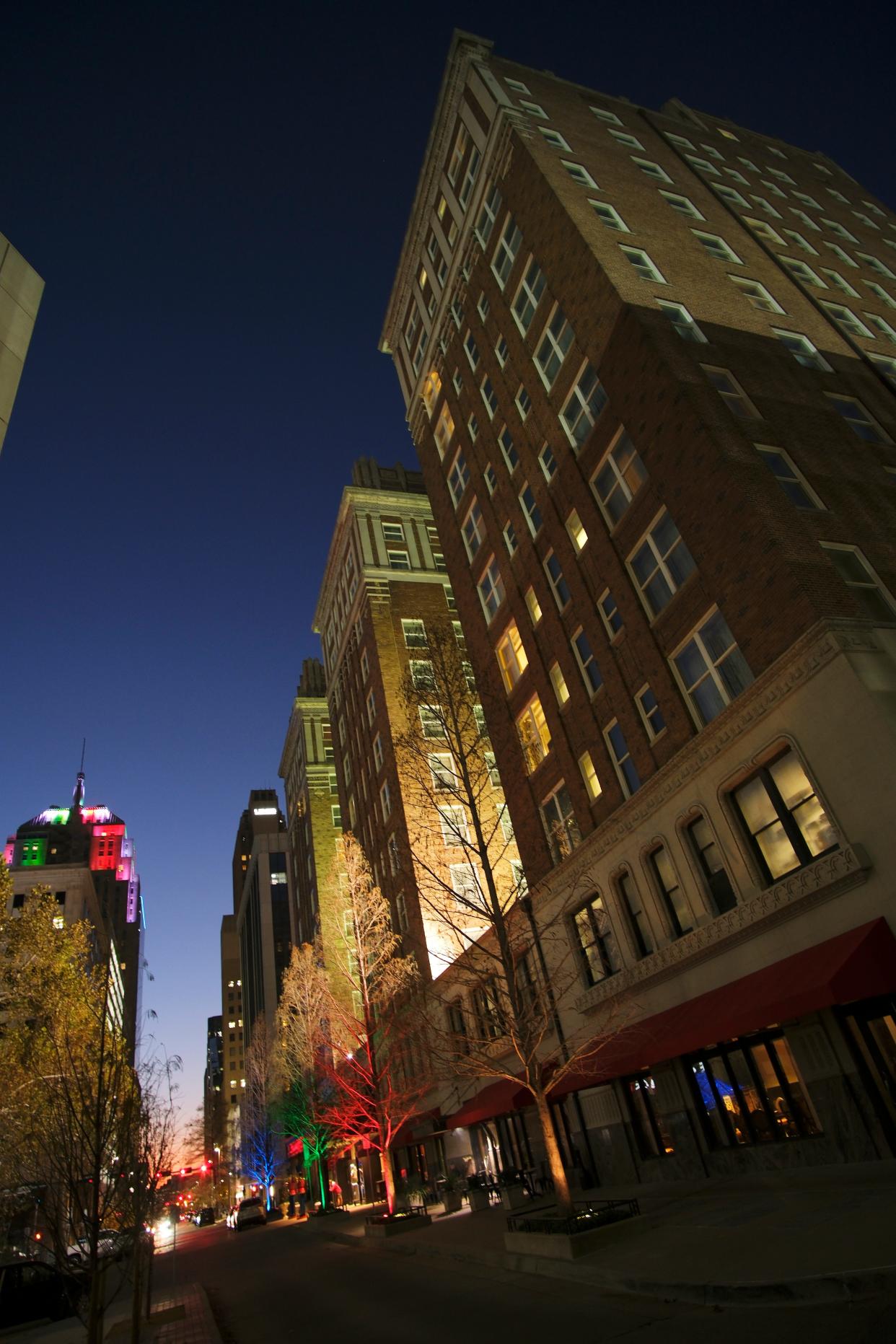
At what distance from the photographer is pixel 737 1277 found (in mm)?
8875

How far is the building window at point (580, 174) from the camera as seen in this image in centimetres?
3316

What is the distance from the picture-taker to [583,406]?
27359 mm

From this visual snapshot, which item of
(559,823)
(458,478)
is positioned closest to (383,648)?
(458,478)

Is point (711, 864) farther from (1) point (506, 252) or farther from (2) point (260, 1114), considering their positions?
(2) point (260, 1114)

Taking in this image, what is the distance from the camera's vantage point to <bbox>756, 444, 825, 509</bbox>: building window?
2073 cm

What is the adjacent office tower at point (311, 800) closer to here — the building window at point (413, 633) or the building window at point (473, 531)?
the building window at point (413, 633)

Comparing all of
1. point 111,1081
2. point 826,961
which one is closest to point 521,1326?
point 826,961

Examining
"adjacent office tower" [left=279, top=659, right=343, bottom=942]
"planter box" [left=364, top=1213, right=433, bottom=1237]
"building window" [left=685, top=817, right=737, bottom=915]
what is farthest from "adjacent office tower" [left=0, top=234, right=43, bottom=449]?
"adjacent office tower" [left=279, top=659, right=343, bottom=942]

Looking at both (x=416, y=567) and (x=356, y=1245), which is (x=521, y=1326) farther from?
(x=416, y=567)

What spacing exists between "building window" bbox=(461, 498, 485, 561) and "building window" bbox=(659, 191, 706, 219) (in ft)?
53.9

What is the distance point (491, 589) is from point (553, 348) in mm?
10378

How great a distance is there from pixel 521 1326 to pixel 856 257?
48388 mm

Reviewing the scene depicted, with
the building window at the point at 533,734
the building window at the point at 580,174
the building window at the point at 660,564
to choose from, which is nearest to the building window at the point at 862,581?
the building window at the point at 660,564

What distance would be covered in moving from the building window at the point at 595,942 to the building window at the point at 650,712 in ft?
19.3
